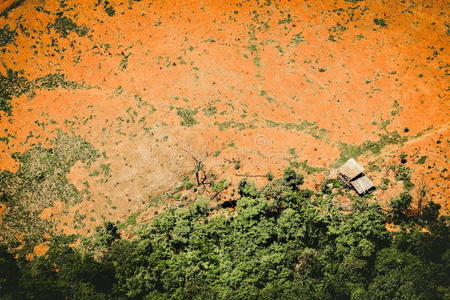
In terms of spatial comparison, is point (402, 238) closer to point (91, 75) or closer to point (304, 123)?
point (304, 123)

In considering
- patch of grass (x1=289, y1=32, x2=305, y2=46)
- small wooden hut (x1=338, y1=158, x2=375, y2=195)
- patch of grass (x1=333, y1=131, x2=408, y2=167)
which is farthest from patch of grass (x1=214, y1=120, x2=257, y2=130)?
patch of grass (x1=289, y1=32, x2=305, y2=46)

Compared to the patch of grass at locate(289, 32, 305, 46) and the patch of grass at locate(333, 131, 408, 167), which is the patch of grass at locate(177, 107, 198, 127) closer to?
the patch of grass at locate(289, 32, 305, 46)

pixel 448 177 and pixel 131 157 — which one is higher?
pixel 131 157

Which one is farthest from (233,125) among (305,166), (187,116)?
(305,166)

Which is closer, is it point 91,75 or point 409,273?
point 409,273

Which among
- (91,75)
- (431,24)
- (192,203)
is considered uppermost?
(91,75)

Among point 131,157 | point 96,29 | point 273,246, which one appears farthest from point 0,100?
point 273,246
